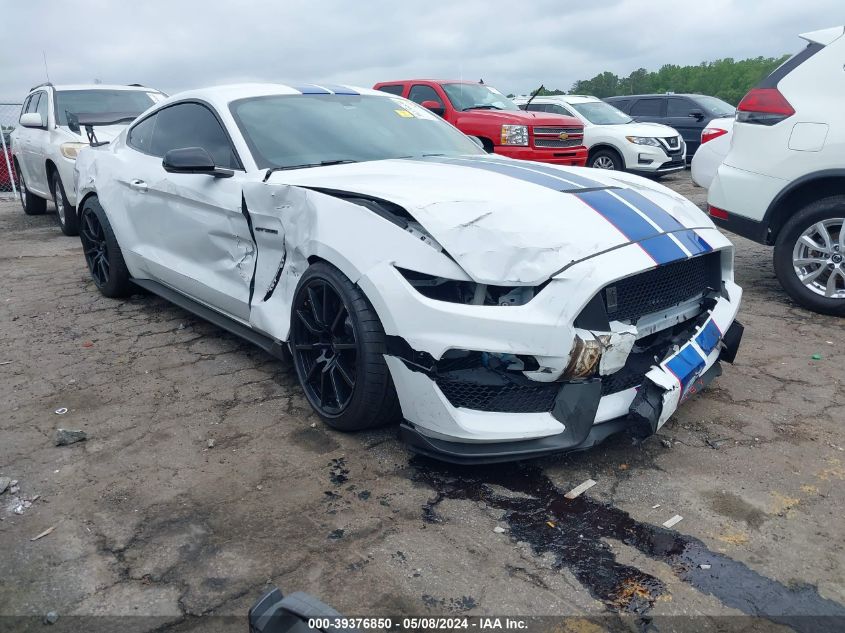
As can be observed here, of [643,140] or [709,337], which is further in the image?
[643,140]

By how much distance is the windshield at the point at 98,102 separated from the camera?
862 centimetres

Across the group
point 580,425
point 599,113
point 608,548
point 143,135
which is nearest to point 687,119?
point 599,113

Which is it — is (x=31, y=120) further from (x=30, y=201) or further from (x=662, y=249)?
(x=662, y=249)

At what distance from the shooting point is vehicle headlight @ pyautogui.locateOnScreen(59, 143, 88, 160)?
7.96 metres

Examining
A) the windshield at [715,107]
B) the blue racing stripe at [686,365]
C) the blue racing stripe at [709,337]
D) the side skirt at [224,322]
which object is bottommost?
the side skirt at [224,322]

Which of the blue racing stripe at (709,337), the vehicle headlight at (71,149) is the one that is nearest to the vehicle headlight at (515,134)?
the vehicle headlight at (71,149)

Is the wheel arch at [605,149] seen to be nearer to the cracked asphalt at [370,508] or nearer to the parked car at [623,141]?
the parked car at [623,141]

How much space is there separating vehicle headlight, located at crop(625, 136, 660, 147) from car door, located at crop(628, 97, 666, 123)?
2.77 metres

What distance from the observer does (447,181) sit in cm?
315

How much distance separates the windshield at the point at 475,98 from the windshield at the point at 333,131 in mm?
6399

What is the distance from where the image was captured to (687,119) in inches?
565

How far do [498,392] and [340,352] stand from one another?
759mm

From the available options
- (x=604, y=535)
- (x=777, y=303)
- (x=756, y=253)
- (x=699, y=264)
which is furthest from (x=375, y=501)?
(x=756, y=253)

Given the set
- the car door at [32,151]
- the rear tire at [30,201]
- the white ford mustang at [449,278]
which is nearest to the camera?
the white ford mustang at [449,278]
